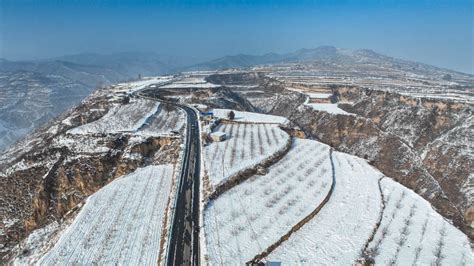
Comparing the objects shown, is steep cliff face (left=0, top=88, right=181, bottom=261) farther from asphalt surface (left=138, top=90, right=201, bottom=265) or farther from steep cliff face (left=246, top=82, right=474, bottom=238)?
steep cliff face (left=246, top=82, right=474, bottom=238)

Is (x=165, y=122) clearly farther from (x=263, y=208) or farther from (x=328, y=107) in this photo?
(x=328, y=107)

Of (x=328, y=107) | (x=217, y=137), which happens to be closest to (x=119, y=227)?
Answer: (x=217, y=137)

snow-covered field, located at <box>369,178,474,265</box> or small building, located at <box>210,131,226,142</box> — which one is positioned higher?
small building, located at <box>210,131,226,142</box>

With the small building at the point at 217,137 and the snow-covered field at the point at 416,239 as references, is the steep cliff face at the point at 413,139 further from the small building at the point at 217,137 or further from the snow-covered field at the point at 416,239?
the small building at the point at 217,137

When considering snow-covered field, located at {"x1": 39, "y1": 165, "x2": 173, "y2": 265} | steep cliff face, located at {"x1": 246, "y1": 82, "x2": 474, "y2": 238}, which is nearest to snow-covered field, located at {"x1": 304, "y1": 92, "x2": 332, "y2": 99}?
Answer: steep cliff face, located at {"x1": 246, "y1": 82, "x2": 474, "y2": 238}

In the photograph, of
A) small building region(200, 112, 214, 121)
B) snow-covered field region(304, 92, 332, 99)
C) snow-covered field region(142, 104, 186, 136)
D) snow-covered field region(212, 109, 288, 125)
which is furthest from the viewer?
snow-covered field region(304, 92, 332, 99)

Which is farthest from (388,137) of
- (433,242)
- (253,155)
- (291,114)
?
(433,242)
